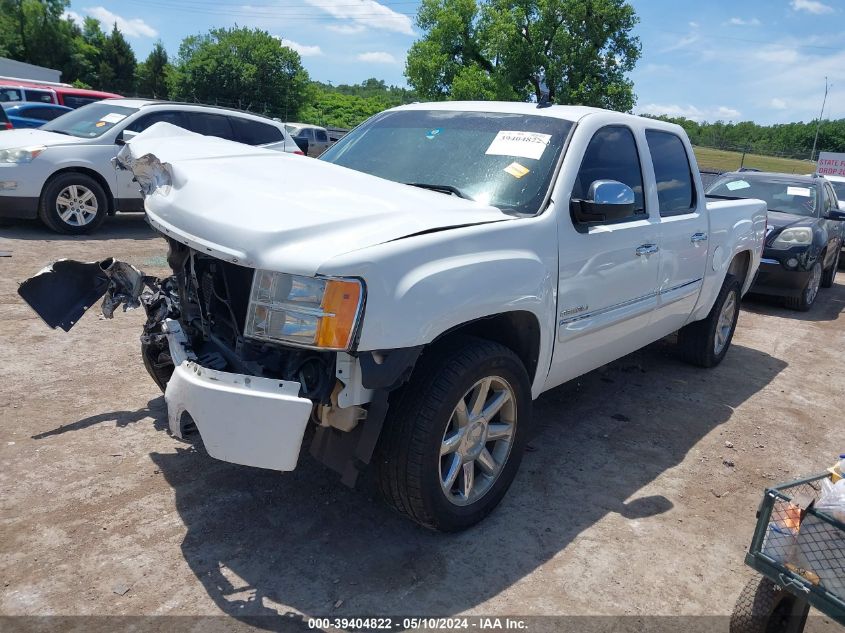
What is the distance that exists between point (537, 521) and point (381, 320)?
1.44 metres

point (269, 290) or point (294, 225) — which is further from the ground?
point (294, 225)

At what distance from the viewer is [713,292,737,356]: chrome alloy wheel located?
18.9 ft

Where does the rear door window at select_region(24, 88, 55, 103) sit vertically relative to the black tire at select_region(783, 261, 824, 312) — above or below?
above

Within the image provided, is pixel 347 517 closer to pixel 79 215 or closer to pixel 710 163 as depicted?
pixel 79 215

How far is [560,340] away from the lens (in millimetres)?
3471

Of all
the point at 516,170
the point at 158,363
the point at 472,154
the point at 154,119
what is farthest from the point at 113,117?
the point at 516,170

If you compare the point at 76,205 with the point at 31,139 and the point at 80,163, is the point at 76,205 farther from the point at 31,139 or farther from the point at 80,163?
the point at 31,139

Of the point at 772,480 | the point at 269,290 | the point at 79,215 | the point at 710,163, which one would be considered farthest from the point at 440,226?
the point at 710,163

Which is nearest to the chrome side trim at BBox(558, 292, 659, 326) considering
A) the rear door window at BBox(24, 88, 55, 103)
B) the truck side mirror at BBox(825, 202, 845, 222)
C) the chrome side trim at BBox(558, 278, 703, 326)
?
the chrome side trim at BBox(558, 278, 703, 326)

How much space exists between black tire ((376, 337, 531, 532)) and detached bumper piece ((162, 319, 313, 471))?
461 millimetres

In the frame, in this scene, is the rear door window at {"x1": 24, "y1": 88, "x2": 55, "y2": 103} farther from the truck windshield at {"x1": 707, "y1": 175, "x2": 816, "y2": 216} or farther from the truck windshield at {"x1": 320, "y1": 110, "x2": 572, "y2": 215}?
the truck windshield at {"x1": 320, "y1": 110, "x2": 572, "y2": 215}

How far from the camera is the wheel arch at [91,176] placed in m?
8.46

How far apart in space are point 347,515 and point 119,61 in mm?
66950

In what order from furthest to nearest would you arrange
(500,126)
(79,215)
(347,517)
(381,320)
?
(79,215) < (500,126) < (347,517) < (381,320)
